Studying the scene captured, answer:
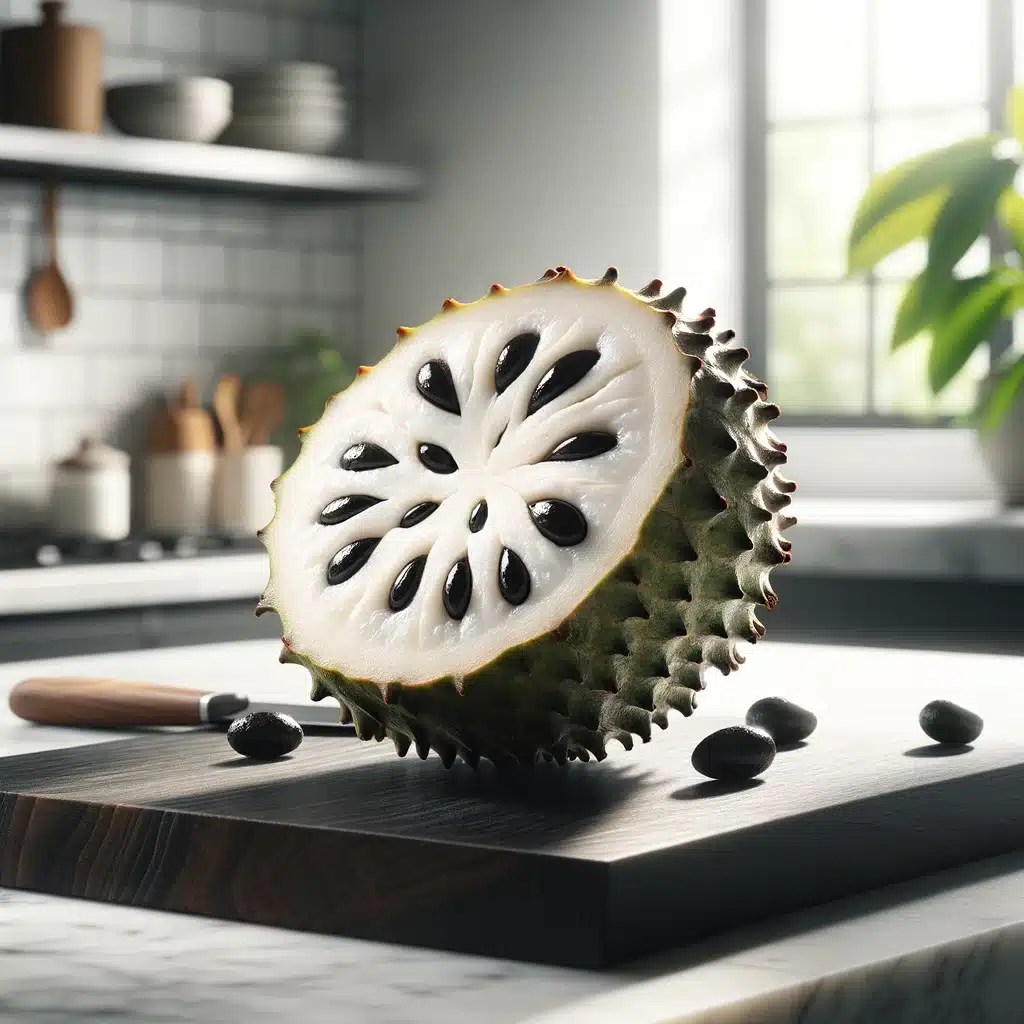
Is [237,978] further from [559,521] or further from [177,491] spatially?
[177,491]

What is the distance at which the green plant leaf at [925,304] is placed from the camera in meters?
3.38

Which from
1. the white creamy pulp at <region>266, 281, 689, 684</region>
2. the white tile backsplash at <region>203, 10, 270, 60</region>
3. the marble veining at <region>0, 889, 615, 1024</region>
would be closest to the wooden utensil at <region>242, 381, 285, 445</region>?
the white tile backsplash at <region>203, 10, 270, 60</region>

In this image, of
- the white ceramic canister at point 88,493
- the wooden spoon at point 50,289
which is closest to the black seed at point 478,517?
the white ceramic canister at point 88,493

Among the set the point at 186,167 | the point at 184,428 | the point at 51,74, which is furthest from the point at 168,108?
the point at 184,428

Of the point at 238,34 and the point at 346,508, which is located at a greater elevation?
the point at 238,34

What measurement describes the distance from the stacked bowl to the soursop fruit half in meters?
3.15

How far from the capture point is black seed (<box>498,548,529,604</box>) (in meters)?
0.87

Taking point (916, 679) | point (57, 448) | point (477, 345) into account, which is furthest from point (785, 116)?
point (477, 345)

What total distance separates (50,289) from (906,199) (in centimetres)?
171

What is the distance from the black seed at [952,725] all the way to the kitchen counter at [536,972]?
137 millimetres

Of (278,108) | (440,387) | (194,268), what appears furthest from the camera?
(194,268)

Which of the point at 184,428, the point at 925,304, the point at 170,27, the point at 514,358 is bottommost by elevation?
the point at 184,428

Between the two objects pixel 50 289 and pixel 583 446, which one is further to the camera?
pixel 50 289

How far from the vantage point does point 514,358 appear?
95 cm
